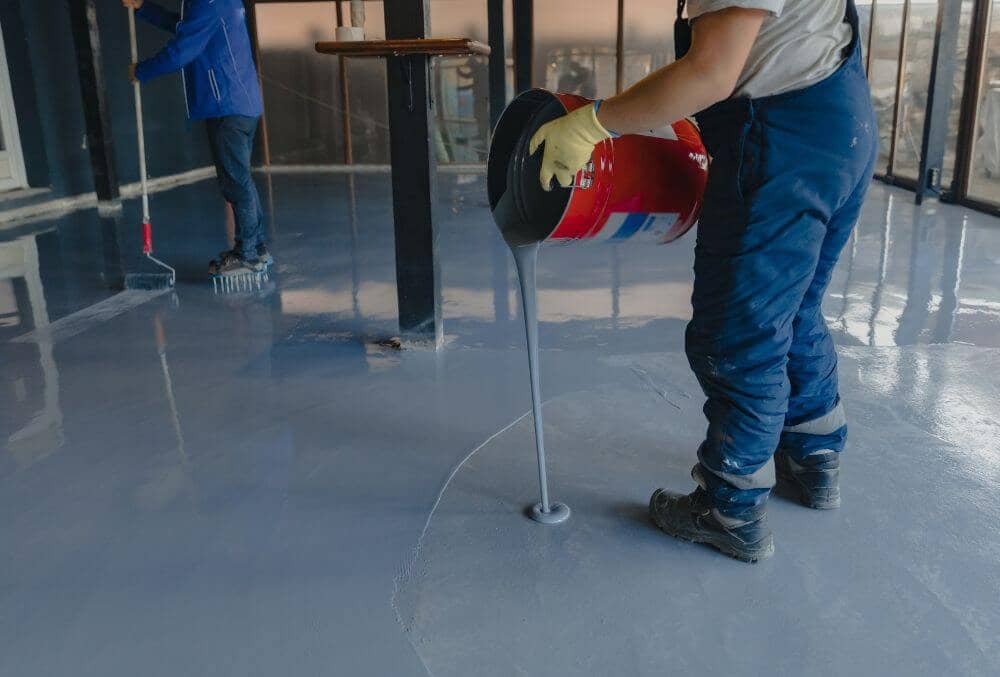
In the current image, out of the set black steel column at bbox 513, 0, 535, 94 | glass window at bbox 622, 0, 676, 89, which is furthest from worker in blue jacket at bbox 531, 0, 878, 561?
glass window at bbox 622, 0, 676, 89

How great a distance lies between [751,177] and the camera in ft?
4.85

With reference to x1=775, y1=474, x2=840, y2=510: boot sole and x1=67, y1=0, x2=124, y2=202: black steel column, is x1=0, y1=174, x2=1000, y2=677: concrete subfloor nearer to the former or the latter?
x1=775, y1=474, x2=840, y2=510: boot sole

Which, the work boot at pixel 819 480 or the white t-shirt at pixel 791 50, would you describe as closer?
the white t-shirt at pixel 791 50

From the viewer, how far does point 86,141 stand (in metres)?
7.00

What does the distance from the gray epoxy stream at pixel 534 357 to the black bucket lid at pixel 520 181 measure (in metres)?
0.10

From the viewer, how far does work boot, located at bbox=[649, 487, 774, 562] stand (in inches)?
64.8

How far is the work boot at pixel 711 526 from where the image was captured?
165 centimetres

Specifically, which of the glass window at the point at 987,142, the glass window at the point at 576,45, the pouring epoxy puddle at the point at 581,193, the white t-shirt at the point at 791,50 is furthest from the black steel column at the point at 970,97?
the white t-shirt at the point at 791,50

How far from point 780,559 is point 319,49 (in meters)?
2.07

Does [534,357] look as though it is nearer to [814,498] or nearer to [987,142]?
[814,498]

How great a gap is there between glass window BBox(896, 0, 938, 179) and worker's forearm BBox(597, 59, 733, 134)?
7.12 meters

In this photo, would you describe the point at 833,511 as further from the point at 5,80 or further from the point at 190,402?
the point at 5,80

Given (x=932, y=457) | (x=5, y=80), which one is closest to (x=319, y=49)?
(x=932, y=457)

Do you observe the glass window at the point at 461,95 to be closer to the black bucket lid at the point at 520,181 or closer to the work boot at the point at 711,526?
the black bucket lid at the point at 520,181
